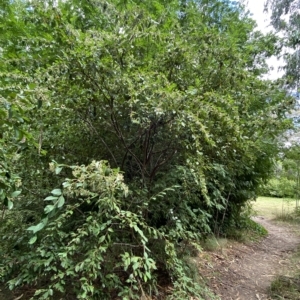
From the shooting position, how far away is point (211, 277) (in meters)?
2.97

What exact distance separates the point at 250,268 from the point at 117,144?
2586mm

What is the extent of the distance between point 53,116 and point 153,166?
0.94 meters

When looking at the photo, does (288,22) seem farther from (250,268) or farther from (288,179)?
(250,268)

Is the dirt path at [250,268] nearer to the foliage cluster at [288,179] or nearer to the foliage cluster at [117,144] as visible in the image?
the foliage cluster at [117,144]

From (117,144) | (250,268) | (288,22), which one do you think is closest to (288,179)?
(288,22)

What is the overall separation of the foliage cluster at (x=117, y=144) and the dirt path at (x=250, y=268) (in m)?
0.70

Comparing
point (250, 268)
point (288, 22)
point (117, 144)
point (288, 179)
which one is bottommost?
point (250, 268)

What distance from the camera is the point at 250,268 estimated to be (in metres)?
3.54

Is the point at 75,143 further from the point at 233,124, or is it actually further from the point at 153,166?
the point at 233,124

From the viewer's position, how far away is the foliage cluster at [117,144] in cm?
174

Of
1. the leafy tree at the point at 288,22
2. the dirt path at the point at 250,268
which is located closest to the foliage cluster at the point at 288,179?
the dirt path at the point at 250,268

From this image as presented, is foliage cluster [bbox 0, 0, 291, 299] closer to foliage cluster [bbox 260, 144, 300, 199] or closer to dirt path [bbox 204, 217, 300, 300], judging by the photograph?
dirt path [bbox 204, 217, 300, 300]

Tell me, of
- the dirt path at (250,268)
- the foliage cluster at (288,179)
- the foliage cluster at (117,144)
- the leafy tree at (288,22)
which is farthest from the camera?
the foliage cluster at (288,179)

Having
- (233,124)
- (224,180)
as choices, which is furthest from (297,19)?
(233,124)
